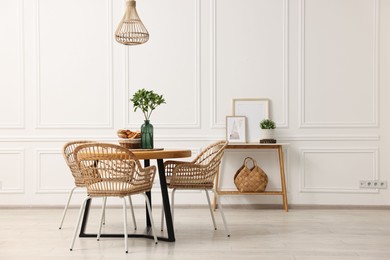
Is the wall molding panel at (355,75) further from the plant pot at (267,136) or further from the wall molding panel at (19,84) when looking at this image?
the wall molding panel at (19,84)

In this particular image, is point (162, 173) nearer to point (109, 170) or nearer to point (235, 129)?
point (109, 170)

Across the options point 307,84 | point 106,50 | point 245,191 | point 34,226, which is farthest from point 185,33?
point 34,226

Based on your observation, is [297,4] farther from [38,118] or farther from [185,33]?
[38,118]

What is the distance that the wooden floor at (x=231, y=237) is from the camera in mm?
3777

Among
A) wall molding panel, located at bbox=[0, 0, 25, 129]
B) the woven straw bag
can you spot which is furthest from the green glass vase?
wall molding panel, located at bbox=[0, 0, 25, 129]

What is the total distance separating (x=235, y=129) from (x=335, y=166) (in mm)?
1137

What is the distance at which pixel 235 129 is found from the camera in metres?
5.95

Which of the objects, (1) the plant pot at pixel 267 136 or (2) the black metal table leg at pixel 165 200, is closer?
(2) the black metal table leg at pixel 165 200

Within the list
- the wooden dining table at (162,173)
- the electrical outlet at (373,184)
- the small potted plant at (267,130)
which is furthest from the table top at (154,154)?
the electrical outlet at (373,184)

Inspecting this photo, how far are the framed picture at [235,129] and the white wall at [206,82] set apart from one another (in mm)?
114

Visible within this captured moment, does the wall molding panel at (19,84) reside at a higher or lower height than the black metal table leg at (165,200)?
higher

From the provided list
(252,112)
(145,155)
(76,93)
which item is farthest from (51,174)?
(145,155)

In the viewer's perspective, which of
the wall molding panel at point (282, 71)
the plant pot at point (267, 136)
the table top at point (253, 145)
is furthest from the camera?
the wall molding panel at point (282, 71)

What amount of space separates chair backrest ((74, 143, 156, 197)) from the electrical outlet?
9.52 feet
